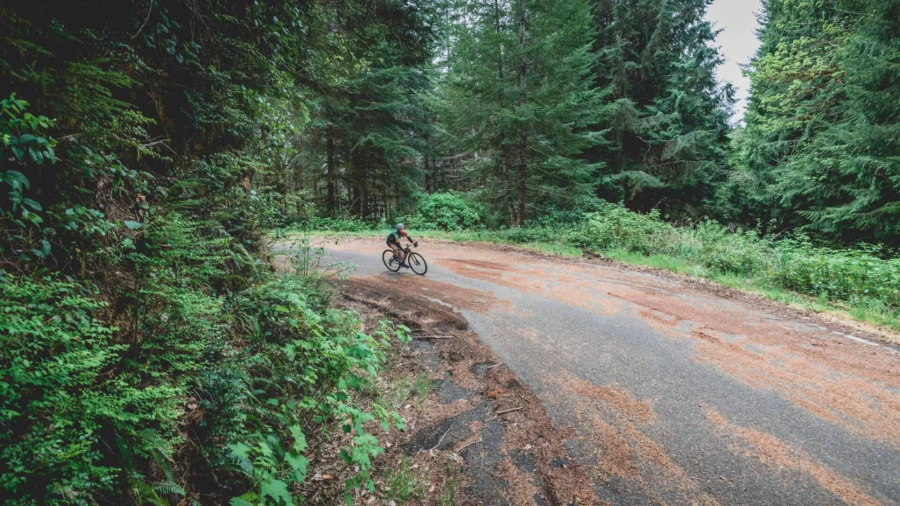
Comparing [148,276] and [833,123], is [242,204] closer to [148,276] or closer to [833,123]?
[148,276]

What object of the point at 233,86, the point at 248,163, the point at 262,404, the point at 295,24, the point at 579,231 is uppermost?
the point at 295,24

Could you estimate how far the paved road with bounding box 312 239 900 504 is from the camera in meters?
2.57

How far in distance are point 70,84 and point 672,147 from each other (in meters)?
21.0

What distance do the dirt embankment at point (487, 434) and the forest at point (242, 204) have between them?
22.2 inches

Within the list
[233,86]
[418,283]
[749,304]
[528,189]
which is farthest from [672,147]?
[233,86]

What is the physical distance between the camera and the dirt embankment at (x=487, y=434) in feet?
8.36

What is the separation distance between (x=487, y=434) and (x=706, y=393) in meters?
2.42

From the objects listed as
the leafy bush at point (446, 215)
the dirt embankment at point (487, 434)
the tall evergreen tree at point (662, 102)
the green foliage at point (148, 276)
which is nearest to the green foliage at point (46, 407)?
the green foliage at point (148, 276)

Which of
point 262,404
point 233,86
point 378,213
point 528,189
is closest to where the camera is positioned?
point 262,404

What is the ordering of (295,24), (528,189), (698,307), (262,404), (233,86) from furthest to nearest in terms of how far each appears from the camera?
(528,189) < (698,307) < (295,24) < (233,86) < (262,404)

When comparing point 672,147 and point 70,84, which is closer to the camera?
point 70,84

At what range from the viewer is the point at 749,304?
641 cm

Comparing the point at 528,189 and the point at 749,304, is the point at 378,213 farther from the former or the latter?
the point at 749,304

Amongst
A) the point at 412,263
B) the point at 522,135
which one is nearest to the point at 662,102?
the point at 522,135
